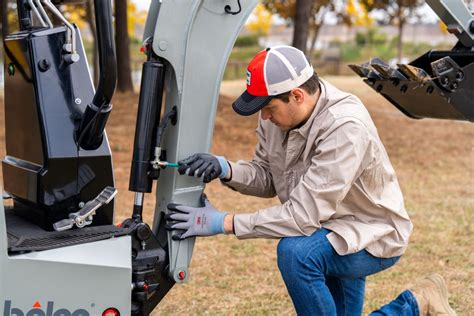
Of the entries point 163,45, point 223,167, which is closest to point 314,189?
point 223,167

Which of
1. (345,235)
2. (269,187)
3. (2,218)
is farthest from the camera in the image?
(269,187)

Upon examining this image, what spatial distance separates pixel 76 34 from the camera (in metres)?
3.02

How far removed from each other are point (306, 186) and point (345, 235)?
300 millimetres

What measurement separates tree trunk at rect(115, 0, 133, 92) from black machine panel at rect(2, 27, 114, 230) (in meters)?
9.88

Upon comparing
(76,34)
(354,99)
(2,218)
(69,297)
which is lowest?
(69,297)

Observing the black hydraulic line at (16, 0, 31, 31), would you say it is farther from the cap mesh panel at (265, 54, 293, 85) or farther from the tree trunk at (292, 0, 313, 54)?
the tree trunk at (292, 0, 313, 54)

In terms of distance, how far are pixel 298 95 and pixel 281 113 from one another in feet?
0.34

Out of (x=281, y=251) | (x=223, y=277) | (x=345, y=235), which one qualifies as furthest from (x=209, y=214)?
(x=223, y=277)

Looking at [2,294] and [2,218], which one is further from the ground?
[2,218]

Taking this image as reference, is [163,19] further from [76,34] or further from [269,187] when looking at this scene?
[269,187]

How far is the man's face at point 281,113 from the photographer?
3.23 meters

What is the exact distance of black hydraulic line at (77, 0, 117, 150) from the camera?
2.90 metres

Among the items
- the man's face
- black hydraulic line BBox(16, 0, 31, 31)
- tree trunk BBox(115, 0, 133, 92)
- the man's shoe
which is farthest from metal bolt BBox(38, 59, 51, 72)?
tree trunk BBox(115, 0, 133, 92)

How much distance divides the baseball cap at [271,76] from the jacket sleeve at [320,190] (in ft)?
0.91
